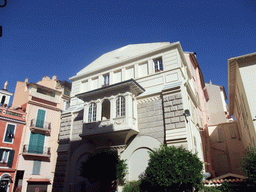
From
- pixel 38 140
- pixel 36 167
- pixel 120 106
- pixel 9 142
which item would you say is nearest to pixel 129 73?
pixel 120 106

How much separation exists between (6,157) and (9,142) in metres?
1.51

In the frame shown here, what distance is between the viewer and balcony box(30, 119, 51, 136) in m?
23.1

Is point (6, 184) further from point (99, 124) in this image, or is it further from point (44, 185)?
point (99, 124)

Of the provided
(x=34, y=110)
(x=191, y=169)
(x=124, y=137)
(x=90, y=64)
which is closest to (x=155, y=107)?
(x=124, y=137)

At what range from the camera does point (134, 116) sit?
15.6 metres

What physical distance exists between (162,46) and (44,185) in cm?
1936

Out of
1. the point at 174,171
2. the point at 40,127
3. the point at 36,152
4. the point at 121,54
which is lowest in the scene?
the point at 174,171

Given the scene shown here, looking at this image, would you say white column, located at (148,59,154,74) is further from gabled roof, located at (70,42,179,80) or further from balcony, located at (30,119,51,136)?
balcony, located at (30,119,51,136)

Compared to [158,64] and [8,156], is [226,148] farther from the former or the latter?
[8,156]

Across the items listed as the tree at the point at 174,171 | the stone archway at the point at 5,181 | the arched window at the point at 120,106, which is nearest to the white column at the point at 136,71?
the arched window at the point at 120,106

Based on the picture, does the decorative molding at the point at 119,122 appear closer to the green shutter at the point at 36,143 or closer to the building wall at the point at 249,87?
the building wall at the point at 249,87

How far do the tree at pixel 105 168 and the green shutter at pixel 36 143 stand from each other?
1135cm

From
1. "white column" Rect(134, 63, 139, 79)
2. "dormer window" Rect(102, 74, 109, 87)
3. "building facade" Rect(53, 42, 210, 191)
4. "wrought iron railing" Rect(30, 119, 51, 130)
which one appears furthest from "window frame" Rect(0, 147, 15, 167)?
"white column" Rect(134, 63, 139, 79)

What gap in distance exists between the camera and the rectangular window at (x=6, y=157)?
19753 mm
